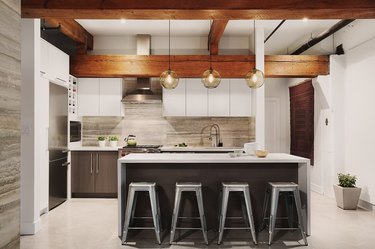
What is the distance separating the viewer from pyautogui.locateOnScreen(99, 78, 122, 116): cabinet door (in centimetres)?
714

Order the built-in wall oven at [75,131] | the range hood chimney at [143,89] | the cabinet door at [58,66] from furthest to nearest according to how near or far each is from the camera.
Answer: the range hood chimney at [143,89] → the built-in wall oven at [75,131] → the cabinet door at [58,66]

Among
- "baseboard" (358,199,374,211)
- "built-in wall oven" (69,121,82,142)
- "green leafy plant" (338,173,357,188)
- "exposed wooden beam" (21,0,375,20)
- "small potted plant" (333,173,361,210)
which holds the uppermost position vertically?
"exposed wooden beam" (21,0,375,20)

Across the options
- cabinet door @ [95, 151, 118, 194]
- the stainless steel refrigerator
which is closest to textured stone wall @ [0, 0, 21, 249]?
the stainless steel refrigerator

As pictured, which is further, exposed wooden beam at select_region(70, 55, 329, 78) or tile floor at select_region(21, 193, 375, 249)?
exposed wooden beam at select_region(70, 55, 329, 78)

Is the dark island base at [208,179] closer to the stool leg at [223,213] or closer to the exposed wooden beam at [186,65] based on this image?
the stool leg at [223,213]

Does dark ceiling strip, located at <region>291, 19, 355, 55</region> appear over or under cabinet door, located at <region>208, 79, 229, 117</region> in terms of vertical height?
over

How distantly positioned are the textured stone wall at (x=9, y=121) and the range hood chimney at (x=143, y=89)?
469 cm

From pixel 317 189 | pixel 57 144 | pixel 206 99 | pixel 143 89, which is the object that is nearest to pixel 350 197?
pixel 317 189

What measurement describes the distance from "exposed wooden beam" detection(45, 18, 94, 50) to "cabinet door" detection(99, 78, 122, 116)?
0.80 m

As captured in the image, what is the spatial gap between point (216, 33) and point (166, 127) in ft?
7.69

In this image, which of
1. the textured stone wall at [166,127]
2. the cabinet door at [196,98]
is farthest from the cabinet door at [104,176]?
the cabinet door at [196,98]

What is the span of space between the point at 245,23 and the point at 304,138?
3.12 m

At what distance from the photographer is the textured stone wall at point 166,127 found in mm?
7574

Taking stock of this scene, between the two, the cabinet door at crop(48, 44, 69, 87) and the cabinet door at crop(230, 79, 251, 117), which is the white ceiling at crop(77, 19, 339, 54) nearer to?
the cabinet door at crop(48, 44, 69, 87)
